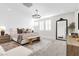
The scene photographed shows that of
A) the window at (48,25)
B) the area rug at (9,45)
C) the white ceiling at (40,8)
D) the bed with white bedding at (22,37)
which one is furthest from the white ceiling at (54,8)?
the area rug at (9,45)

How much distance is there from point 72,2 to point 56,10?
0.37 meters

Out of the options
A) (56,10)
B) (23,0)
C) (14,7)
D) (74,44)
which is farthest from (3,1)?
(74,44)

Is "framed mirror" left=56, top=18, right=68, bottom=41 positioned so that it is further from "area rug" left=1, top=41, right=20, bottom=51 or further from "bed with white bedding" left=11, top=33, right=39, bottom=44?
"area rug" left=1, top=41, right=20, bottom=51

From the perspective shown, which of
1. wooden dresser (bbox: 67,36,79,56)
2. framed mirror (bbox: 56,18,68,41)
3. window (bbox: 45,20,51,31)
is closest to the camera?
wooden dresser (bbox: 67,36,79,56)

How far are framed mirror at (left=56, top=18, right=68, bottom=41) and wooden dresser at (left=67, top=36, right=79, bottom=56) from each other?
0.14m

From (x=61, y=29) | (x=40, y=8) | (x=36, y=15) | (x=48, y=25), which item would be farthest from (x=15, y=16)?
(x=61, y=29)

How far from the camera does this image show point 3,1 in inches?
68.3

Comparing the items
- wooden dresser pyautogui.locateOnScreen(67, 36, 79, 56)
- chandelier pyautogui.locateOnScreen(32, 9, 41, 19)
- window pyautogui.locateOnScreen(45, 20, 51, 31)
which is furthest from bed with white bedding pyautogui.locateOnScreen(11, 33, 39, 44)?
wooden dresser pyautogui.locateOnScreen(67, 36, 79, 56)

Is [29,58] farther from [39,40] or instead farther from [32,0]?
[32,0]

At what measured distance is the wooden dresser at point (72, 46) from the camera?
171cm

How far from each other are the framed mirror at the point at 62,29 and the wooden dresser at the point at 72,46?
139 mm

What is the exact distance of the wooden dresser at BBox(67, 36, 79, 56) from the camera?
1712 millimetres

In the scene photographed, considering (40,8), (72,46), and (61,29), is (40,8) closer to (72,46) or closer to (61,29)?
(61,29)

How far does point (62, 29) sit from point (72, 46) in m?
0.43
